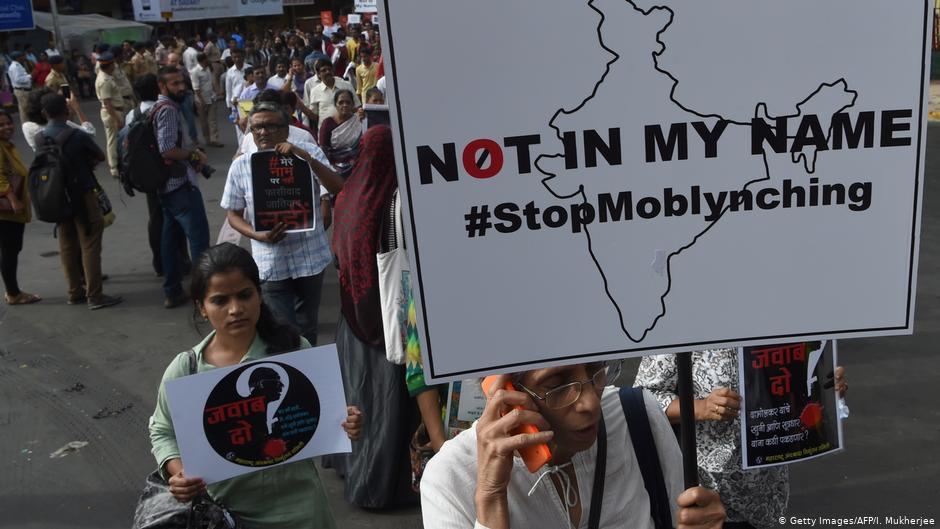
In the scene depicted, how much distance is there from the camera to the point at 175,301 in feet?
27.5

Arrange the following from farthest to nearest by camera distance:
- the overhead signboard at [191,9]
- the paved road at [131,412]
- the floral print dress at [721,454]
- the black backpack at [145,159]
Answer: the overhead signboard at [191,9] < the black backpack at [145,159] < the paved road at [131,412] < the floral print dress at [721,454]

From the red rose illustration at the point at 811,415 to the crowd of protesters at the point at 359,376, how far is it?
0.21 m

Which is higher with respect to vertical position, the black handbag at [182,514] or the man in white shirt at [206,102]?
the man in white shirt at [206,102]

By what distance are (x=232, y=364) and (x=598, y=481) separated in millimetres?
1424

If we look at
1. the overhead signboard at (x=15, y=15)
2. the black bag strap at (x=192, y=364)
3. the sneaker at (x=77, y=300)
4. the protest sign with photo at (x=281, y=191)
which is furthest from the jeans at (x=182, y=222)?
the overhead signboard at (x=15, y=15)

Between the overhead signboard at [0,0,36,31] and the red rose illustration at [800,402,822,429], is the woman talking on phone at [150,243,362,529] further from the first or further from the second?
the overhead signboard at [0,0,36,31]

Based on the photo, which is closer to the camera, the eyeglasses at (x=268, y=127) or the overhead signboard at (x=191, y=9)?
the eyeglasses at (x=268, y=127)

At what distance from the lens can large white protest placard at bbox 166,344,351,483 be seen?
9.34 feet

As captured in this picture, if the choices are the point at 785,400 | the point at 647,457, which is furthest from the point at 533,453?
the point at 785,400

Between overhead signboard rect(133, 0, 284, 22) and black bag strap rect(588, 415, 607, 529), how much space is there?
3844 cm

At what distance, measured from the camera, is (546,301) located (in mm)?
1829

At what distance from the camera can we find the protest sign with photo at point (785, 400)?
2832 mm

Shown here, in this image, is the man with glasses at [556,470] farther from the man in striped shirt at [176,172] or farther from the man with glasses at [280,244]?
the man in striped shirt at [176,172]

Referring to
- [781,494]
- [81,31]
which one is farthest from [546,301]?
[81,31]
